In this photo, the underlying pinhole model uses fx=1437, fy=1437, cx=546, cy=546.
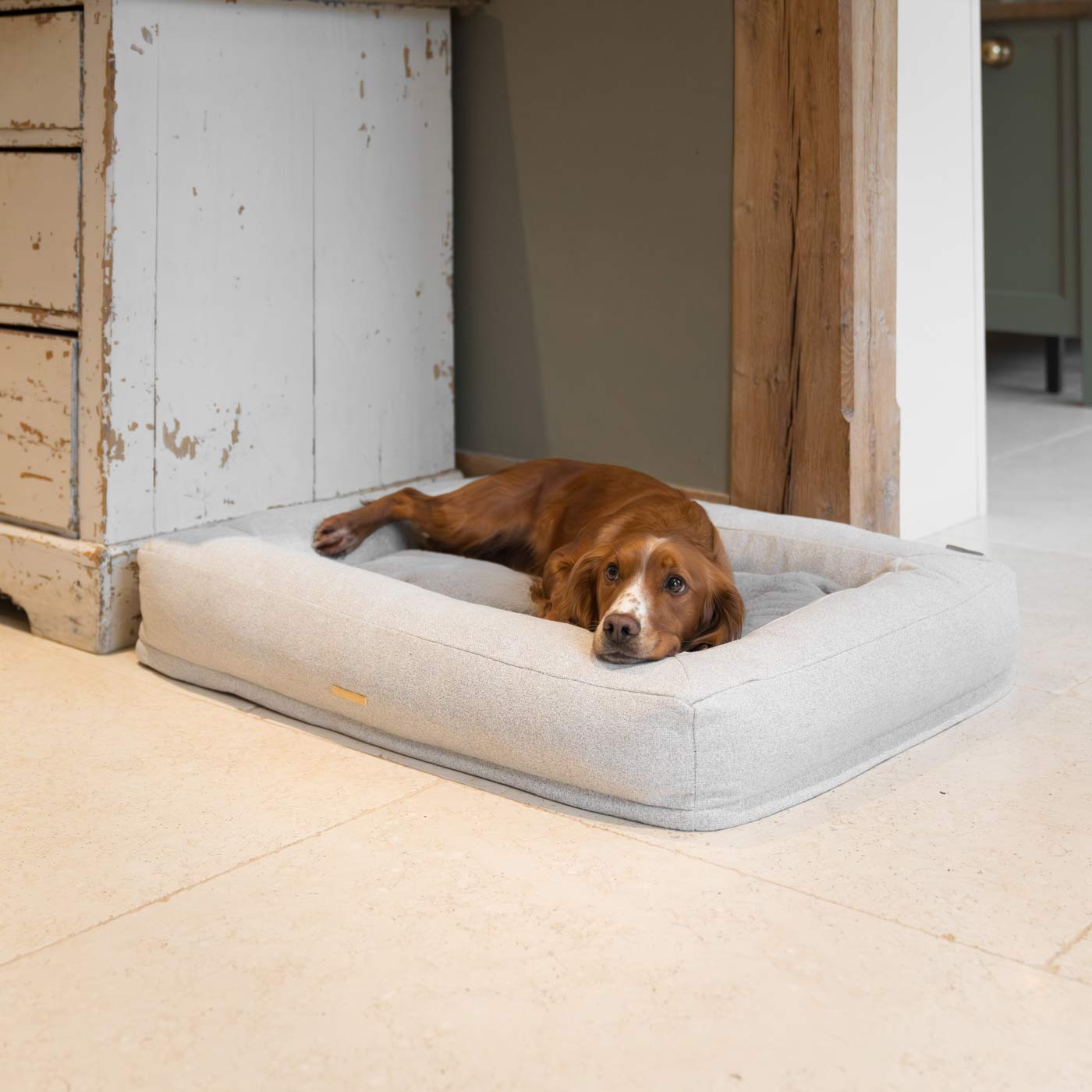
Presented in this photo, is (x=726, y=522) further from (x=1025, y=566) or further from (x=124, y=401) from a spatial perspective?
(x=124, y=401)

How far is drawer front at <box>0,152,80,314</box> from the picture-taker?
288 cm

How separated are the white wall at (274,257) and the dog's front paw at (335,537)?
0.70ft

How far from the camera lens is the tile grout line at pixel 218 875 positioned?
1.76m

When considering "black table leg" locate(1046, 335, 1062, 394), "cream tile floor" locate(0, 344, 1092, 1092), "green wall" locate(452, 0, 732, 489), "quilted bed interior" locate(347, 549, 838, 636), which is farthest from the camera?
"black table leg" locate(1046, 335, 1062, 394)

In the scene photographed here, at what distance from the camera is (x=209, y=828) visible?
2.10m

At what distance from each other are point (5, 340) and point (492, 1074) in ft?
6.98

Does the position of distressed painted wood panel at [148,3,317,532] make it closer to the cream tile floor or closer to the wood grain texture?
the cream tile floor

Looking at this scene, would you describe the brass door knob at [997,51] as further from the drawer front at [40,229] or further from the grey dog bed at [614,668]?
the drawer front at [40,229]

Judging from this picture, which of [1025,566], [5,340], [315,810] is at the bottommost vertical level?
[315,810]

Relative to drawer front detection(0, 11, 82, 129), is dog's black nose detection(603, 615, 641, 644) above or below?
below

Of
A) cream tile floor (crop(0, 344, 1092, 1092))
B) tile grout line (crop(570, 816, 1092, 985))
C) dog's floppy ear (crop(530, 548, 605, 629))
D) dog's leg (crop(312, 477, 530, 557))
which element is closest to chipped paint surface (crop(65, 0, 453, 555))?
dog's leg (crop(312, 477, 530, 557))

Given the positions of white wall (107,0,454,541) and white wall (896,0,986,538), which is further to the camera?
white wall (896,0,986,538)

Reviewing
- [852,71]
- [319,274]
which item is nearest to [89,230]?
[319,274]

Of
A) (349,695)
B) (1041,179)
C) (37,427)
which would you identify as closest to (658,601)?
(349,695)
